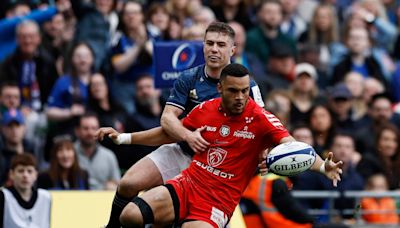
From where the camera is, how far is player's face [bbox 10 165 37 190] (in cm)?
1386

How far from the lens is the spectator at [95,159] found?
1585 cm

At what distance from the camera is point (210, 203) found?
11.4 meters

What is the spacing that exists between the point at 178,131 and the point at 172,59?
344 centimetres

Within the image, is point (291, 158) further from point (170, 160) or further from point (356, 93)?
point (356, 93)

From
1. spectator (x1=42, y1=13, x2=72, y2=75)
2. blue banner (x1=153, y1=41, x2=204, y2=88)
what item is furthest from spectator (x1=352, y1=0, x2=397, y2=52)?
blue banner (x1=153, y1=41, x2=204, y2=88)

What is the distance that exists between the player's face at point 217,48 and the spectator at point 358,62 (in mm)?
7521

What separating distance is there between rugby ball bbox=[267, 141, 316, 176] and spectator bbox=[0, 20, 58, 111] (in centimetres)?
644

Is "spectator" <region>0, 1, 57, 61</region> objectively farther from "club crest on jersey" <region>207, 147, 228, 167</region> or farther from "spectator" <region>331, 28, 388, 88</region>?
"club crest on jersey" <region>207, 147, 228, 167</region>

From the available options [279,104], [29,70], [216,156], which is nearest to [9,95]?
[29,70]

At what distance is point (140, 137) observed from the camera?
11875 millimetres

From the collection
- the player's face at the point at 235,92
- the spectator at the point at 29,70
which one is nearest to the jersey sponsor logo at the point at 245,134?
the player's face at the point at 235,92

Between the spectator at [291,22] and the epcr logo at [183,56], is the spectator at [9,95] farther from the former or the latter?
the spectator at [291,22]

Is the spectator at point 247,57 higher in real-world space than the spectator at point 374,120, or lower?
higher

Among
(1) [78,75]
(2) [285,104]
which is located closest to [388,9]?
(2) [285,104]
